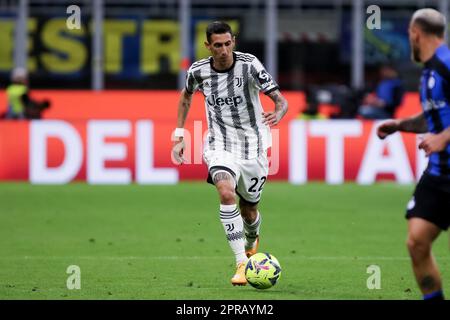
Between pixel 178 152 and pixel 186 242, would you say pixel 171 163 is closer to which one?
pixel 186 242

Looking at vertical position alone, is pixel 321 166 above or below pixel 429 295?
below

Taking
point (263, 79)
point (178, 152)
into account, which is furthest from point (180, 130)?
point (263, 79)

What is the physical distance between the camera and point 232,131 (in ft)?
35.3

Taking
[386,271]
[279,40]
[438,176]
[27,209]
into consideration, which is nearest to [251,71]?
[386,271]

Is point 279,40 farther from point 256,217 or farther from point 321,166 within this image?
point 256,217

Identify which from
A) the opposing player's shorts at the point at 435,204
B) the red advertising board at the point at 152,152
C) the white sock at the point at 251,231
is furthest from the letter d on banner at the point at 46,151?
the opposing player's shorts at the point at 435,204

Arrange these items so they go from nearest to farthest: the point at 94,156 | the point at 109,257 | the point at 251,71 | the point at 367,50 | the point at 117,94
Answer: the point at 251,71
the point at 109,257
the point at 94,156
the point at 117,94
the point at 367,50

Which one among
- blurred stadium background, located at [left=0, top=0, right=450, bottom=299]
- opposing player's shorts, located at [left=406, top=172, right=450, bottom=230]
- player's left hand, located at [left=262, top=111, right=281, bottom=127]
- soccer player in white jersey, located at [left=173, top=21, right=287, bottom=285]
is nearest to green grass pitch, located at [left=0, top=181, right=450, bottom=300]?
blurred stadium background, located at [left=0, top=0, right=450, bottom=299]

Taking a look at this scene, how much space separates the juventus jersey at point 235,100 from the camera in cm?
1060

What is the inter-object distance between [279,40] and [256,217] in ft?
66.4

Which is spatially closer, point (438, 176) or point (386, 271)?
point (438, 176)

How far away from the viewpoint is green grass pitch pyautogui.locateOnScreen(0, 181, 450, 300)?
988 cm

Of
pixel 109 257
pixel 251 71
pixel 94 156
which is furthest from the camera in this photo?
pixel 94 156

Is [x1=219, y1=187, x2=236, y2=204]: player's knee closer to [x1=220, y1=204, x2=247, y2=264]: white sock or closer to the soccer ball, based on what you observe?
[x1=220, y1=204, x2=247, y2=264]: white sock
